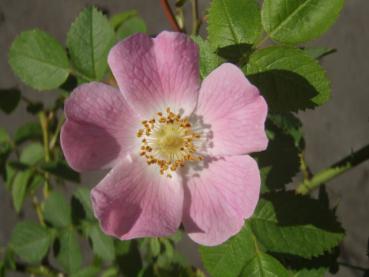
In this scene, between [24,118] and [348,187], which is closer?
[348,187]

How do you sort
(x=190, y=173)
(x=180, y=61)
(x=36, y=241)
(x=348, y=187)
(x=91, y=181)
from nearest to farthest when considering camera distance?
(x=180, y=61)
(x=190, y=173)
(x=36, y=241)
(x=348, y=187)
(x=91, y=181)

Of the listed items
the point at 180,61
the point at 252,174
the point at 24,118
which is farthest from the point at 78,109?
the point at 24,118

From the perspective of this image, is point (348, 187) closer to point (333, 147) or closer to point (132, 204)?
point (333, 147)

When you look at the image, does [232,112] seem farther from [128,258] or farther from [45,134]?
[45,134]

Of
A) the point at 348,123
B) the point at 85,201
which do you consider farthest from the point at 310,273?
the point at 348,123

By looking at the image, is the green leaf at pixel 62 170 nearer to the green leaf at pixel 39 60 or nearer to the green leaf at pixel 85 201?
the green leaf at pixel 85 201

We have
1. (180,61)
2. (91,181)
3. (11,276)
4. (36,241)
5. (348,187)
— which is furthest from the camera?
(11,276)
